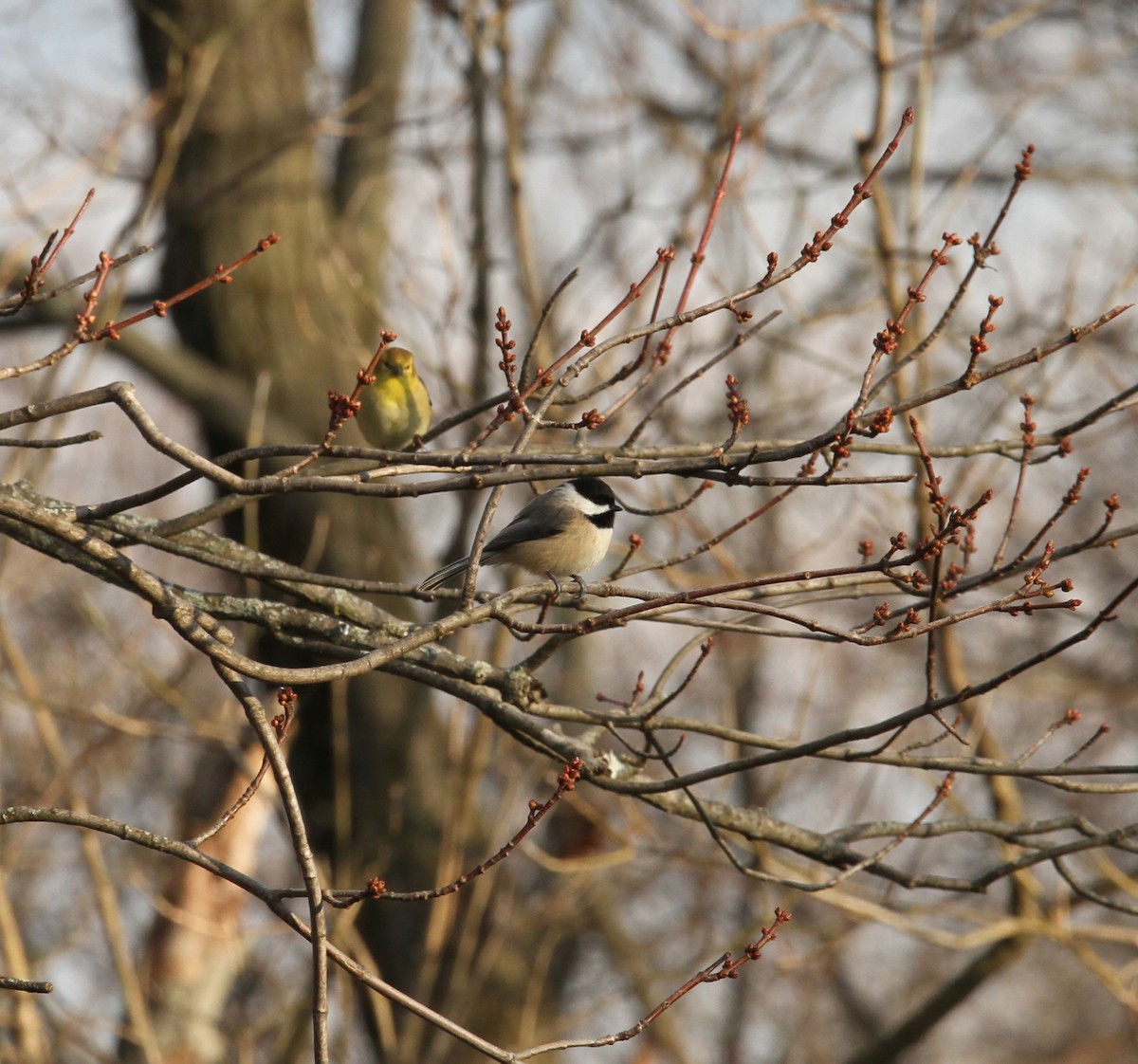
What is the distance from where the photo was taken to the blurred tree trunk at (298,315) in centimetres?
750

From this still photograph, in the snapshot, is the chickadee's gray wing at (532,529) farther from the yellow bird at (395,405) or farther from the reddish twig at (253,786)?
the reddish twig at (253,786)

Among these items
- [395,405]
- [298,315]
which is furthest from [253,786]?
[298,315]

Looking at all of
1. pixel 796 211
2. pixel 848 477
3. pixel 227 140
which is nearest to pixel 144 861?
pixel 227 140

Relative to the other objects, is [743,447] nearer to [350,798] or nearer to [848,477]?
[848,477]

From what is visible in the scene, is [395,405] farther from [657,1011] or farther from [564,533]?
[657,1011]

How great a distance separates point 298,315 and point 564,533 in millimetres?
2855

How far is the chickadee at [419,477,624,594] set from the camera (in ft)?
17.9

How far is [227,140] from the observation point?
8242 mm

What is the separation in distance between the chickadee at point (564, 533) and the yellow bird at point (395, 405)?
23.4 inches

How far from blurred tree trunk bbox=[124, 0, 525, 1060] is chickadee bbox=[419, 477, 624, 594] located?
6.47ft

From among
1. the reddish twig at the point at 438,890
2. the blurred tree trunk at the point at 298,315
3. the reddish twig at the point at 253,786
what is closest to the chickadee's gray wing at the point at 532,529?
the blurred tree trunk at the point at 298,315

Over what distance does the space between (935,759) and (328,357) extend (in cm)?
585

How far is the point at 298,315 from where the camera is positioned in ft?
24.7

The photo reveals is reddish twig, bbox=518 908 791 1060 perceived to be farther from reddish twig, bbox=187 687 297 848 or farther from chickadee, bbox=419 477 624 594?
chickadee, bbox=419 477 624 594
